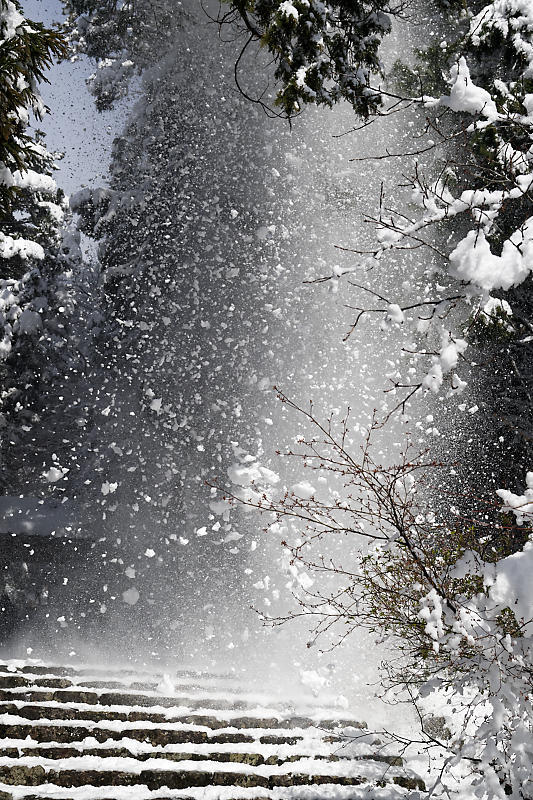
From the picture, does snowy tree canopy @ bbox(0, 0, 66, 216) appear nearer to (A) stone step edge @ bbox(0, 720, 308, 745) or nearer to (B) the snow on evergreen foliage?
(A) stone step edge @ bbox(0, 720, 308, 745)

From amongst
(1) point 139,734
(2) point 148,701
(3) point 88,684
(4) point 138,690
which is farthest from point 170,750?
(3) point 88,684

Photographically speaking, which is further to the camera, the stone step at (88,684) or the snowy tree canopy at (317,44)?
the stone step at (88,684)

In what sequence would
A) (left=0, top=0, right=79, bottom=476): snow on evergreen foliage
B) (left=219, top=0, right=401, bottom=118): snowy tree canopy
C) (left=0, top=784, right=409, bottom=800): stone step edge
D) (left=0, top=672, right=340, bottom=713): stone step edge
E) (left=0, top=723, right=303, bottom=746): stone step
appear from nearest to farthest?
1. (left=0, top=784, right=409, bottom=800): stone step edge
2. (left=0, top=723, right=303, bottom=746): stone step
3. (left=219, top=0, right=401, bottom=118): snowy tree canopy
4. (left=0, top=672, right=340, bottom=713): stone step edge
5. (left=0, top=0, right=79, bottom=476): snow on evergreen foliage

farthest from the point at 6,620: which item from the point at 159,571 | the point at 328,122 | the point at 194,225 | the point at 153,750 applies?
the point at 328,122

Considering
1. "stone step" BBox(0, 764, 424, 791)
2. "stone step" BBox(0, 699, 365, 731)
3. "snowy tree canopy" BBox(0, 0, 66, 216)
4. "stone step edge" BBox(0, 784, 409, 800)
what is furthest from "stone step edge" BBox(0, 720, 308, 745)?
"snowy tree canopy" BBox(0, 0, 66, 216)

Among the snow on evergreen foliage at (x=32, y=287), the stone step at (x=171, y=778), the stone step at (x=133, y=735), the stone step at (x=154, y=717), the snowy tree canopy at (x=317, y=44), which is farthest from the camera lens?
the snow on evergreen foliage at (x=32, y=287)

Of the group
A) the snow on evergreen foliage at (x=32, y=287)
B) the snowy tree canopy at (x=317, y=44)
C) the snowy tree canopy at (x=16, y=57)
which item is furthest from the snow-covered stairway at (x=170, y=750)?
the snow on evergreen foliage at (x=32, y=287)

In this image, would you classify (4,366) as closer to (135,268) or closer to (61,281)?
(61,281)

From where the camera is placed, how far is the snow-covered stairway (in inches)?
118

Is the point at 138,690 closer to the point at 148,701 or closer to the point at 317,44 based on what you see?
the point at 148,701

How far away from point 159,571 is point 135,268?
661 centimetres

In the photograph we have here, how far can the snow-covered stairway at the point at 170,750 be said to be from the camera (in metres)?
3.01

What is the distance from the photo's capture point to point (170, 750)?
344 cm

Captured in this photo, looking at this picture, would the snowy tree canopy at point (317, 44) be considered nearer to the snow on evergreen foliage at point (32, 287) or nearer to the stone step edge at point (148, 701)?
the stone step edge at point (148, 701)
